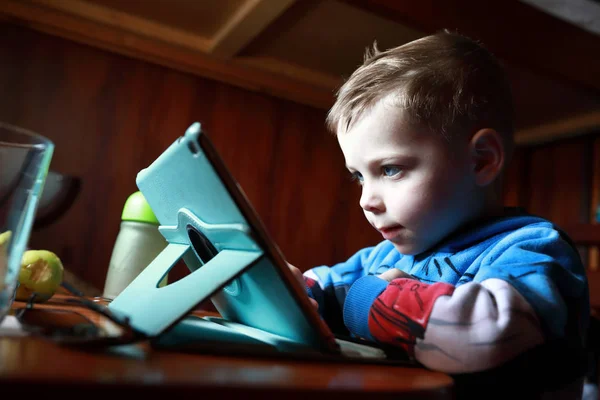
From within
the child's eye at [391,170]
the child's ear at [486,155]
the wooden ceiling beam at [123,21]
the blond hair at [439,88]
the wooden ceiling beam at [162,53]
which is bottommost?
the child's eye at [391,170]

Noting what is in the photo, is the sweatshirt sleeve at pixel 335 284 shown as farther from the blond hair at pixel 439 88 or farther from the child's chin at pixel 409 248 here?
the blond hair at pixel 439 88

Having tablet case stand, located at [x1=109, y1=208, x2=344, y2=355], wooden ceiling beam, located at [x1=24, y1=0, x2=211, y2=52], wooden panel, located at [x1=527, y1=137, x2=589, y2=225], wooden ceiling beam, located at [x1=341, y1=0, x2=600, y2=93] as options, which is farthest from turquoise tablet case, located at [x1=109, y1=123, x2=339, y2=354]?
wooden panel, located at [x1=527, y1=137, x2=589, y2=225]

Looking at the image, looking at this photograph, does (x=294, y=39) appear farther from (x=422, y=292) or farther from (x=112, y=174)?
(x=422, y=292)

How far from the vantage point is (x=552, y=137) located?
279 cm

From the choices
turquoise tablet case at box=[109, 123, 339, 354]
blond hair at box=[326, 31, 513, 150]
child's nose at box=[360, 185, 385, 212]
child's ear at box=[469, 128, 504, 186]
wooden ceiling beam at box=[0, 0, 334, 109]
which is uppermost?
wooden ceiling beam at box=[0, 0, 334, 109]

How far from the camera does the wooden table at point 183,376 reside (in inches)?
9.2

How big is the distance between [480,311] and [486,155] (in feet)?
1.03

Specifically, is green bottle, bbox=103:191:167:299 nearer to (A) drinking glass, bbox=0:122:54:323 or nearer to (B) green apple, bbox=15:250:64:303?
(B) green apple, bbox=15:250:64:303

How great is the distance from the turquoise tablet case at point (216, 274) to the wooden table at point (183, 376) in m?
0.04

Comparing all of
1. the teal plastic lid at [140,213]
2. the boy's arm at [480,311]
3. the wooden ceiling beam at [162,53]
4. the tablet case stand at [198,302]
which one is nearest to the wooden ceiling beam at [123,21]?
the wooden ceiling beam at [162,53]

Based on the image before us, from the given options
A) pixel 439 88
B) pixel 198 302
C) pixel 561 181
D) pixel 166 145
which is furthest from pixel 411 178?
pixel 561 181

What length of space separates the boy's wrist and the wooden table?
4.9 inches

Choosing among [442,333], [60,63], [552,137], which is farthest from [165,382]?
[552,137]

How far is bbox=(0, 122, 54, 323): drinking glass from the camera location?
38 cm
